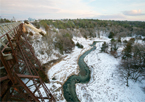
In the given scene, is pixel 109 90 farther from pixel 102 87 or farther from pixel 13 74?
pixel 13 74

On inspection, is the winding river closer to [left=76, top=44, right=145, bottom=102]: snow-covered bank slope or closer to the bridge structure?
[left=76, top=44, right=145, bottom=102]: snow-covered bank slope

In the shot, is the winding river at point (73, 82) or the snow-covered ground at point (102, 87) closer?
the snow-covered ground at point (102, 87)

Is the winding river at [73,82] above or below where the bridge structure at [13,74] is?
below

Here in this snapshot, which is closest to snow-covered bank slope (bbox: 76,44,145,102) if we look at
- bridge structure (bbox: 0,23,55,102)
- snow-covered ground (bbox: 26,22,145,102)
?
snow-covered ground (bbox: 26,22,145,102)

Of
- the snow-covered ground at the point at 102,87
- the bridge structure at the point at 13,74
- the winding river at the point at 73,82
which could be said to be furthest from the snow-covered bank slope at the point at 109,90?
the bridge structure at the point at 13,74

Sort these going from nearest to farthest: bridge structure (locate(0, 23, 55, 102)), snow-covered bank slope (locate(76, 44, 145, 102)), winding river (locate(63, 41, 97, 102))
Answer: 1. bridge structure (locate(0, 23, 55, 102))
2. snow-covered bank slope (locate(76, 44, 145, 102))
3. winding river (locate(63, 41, 97, 102))

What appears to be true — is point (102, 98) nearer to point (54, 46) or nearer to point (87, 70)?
point (87, 70)

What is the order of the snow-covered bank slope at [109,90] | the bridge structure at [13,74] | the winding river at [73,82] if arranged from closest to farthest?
the bridge structure at [13,74] < the snow-covered bank slope at [109,90] < the winding river at [73,82]

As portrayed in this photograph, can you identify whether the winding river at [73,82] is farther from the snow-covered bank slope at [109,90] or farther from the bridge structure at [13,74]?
the bridge structure at [13,74]

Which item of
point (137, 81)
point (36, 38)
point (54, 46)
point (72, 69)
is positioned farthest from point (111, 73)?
point (36, 38)

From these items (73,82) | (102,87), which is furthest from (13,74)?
(102,87)

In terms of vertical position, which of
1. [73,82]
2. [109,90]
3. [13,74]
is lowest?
[109,90]
